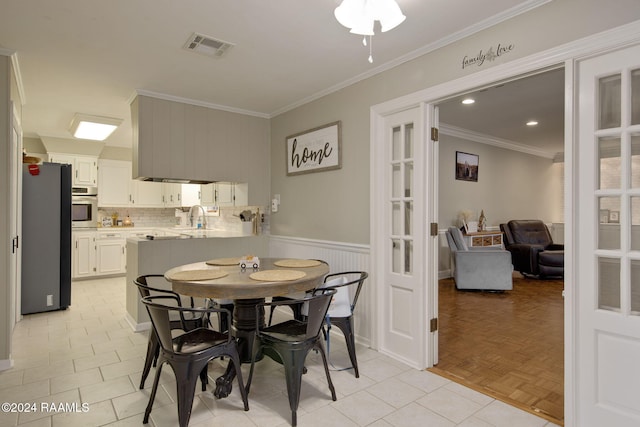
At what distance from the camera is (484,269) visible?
5.25m

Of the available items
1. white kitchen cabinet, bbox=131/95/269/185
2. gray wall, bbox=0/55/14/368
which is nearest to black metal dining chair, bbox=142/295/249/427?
gray wall, bbox=0/55/14/368

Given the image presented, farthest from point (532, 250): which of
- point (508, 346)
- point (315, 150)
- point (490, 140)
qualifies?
point (315, 150)

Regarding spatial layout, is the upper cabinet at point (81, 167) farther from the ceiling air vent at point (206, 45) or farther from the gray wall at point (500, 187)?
the gray wall at point (500, 187)

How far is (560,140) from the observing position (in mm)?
6852

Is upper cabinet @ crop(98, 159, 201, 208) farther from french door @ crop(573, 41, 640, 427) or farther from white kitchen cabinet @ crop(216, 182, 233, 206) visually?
french door @ crop(573, 41, 640, 427)

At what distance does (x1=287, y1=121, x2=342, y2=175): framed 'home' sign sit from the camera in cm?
355

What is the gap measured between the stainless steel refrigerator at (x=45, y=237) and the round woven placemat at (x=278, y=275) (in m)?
3.28

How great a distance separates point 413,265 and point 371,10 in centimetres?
183

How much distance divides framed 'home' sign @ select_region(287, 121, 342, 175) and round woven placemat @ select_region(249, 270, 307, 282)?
1380mm

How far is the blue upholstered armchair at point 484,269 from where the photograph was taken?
521cm

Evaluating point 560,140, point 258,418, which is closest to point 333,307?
point 258,418

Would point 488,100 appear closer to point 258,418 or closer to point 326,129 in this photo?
point 326,129

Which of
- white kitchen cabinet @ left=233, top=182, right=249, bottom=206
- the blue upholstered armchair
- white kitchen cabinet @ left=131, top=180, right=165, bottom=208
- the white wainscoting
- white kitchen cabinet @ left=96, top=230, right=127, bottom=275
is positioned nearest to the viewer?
the white wainscoting

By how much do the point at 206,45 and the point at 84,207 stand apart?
16.7 ft
